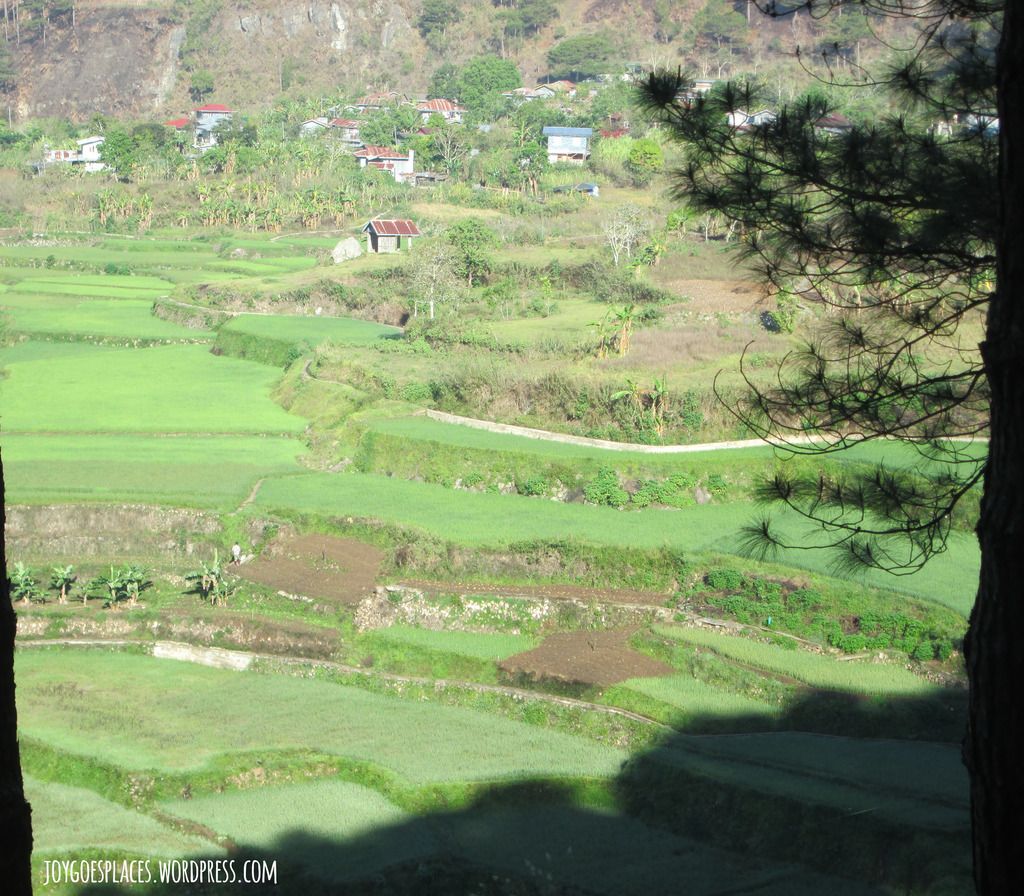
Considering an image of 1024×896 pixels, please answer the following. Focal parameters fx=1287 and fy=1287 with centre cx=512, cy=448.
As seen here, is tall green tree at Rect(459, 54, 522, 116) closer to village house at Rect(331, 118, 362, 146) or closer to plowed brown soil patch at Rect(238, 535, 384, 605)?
village house at Rect(331, 118, 362, 146)

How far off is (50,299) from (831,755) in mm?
38524

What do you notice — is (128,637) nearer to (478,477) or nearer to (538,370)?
(478,477)

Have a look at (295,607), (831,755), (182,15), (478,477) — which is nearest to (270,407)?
(478,477)

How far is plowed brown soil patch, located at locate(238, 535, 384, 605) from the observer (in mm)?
20672

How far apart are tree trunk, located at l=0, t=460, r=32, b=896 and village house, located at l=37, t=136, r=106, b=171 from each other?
73523 millimetres

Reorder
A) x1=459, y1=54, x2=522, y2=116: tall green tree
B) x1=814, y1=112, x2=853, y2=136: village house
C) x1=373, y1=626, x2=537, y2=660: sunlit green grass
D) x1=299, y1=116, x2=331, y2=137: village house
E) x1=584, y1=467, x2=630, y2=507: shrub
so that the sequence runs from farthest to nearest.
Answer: x1=459, y1=54, x2=522, y2=116: tall green tree → x1=299, y1=116, x2=331, y2=137: village house → x1=584, y1=467, x2=630, y2=507: shrub → x1=373, y1=626, x2=537, y2=660: sunlit green grass → x1=814, y1=112, x2=853, y2=136: village house

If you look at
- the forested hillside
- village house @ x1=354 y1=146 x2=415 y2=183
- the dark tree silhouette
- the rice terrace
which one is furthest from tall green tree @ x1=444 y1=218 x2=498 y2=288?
the forested hillside

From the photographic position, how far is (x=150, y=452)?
27438 mm

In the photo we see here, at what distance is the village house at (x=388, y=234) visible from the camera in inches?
2072


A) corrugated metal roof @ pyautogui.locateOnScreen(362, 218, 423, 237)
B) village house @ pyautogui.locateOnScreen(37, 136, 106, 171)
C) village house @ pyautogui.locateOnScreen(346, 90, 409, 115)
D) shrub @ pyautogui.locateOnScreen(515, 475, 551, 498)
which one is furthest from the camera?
village house @ pyautogui.locateOnScreen(346, 90, 409, 115)

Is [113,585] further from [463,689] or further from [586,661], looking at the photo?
[586,661]

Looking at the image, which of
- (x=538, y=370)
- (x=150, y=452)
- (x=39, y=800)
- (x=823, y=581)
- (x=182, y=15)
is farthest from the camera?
(x=182, y=15)

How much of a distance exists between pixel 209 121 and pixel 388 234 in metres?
39.2

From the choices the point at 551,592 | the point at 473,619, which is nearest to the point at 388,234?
the point at 551,592
